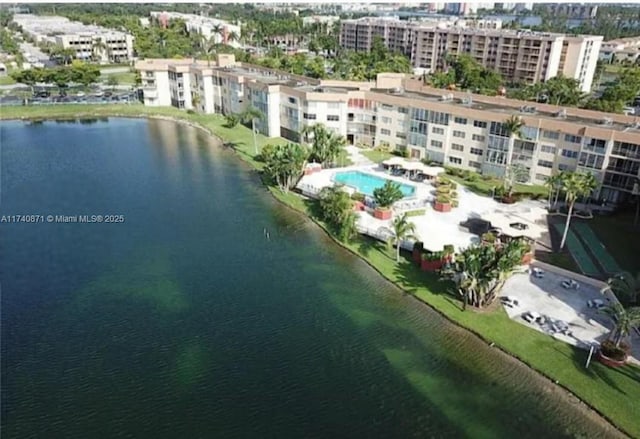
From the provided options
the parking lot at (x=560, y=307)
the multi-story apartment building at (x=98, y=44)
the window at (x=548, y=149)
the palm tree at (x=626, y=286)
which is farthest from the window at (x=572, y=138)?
the multi-story apartment building at (x=98, y=44)

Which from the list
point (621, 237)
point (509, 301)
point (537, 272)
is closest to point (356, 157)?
point (537, 272)

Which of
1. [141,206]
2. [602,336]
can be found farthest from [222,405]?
[141,206]

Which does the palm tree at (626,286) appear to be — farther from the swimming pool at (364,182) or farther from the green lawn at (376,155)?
the green lawn at (376,155)

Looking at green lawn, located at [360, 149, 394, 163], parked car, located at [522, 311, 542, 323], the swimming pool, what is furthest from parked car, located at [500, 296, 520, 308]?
green lawn, located at [360, 149, 394, 163]

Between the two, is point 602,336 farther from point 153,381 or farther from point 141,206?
point 141,206

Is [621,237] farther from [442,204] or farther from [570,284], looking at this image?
[442,204]

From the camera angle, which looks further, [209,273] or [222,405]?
[209,273]
